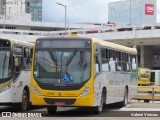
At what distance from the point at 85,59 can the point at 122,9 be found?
126113mm

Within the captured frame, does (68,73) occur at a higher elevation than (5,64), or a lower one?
lower

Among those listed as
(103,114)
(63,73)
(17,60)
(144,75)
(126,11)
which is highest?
(126,11)

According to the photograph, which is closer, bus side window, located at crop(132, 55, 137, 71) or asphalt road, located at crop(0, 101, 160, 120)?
asphalt road, located at crop(0, 101, 160, 120)

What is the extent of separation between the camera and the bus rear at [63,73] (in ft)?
56.3

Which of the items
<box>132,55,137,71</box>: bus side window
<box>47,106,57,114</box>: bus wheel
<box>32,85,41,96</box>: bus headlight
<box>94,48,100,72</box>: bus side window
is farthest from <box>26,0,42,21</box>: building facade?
<box>32,85,41,96</box>: bus headlight

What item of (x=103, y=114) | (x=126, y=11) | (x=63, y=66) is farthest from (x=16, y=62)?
(x=126, y=11)

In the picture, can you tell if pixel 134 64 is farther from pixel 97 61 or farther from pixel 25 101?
pixel 97 61

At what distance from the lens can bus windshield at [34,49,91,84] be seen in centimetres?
1728

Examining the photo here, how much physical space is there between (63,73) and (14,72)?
9.21ft

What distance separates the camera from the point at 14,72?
19266mm

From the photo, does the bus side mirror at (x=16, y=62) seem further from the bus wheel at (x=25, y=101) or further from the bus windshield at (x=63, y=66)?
the bus windshield at (x=63, y=66)

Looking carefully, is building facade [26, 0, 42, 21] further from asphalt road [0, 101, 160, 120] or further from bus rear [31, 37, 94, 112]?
bus rear [31, 37, 94, 112]

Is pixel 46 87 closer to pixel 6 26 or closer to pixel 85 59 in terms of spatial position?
pixel 85 59

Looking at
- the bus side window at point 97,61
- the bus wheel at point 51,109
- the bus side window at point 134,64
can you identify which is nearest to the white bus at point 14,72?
the bus wheel at point 51,109
